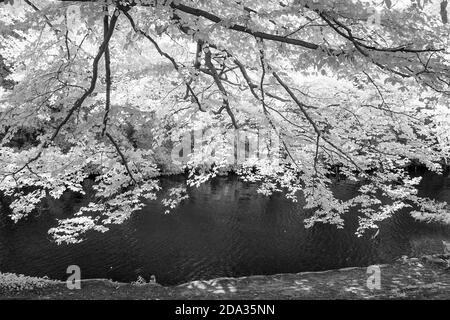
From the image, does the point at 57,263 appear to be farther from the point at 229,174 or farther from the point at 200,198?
A: the point at 229,174

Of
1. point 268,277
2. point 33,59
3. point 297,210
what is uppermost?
point 33,59

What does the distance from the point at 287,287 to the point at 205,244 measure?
7011 millimetres

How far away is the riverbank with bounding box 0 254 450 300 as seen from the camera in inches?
375

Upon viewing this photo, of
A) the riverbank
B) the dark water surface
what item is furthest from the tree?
the dark water surface

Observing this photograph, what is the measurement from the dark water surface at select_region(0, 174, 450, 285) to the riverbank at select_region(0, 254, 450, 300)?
2.38 m

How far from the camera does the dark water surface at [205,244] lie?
1539 cm

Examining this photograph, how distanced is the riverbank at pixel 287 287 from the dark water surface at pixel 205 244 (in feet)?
7.82

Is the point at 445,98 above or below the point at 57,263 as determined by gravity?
A: above

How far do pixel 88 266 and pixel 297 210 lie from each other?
12.8 meters

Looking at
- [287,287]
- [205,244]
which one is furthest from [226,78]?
[205,244]

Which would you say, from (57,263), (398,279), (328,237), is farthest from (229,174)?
(398,279)

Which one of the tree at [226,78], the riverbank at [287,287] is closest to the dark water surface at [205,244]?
the riverbank at [287,287]

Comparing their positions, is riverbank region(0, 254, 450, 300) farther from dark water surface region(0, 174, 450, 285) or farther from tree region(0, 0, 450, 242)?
dark water surface region(0, 174, 450, 285)

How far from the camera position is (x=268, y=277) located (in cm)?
1351
